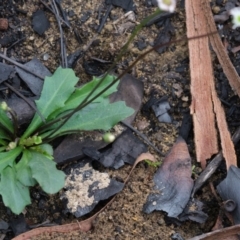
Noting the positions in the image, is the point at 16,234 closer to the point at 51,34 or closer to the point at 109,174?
the point at 109,174

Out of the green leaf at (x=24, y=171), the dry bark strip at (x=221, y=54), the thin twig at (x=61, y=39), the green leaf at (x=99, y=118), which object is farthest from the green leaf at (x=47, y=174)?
the dry bark strip at (x=221, y=54)

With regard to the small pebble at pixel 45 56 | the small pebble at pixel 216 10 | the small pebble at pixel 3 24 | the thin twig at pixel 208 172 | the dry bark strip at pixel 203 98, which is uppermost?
the small pebble at pixel 3 24

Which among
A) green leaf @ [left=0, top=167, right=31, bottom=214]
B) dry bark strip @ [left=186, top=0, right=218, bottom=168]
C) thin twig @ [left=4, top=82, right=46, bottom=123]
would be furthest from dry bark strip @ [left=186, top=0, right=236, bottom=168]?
green leaf @ [left=0, top=167, right=31, bottom=214]

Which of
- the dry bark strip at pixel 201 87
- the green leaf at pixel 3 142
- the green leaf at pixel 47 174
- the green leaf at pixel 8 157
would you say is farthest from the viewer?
the dry bark strip at pixel 201 87

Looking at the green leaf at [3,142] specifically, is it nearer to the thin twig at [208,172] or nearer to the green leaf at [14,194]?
the green leaf at [14,194]

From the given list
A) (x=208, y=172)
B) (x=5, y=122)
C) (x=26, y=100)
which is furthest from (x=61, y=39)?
(x=208, y=172)

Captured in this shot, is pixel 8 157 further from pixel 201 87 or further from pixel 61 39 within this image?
pixel 201 87

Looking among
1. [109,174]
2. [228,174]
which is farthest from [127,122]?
[228,174]
